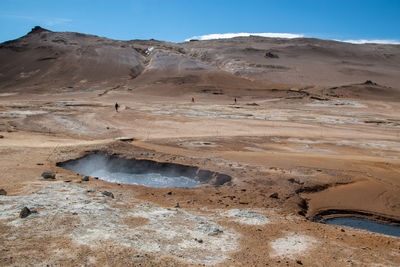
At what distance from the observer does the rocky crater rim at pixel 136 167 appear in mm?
11906

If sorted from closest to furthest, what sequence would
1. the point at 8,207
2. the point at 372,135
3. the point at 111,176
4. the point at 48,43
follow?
the point at 8,207
the point at 111,176
the point at 372,135
the point at 48,43

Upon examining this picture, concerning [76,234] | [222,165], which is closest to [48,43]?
[222,165]

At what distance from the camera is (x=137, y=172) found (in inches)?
511

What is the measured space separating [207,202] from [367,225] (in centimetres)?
416

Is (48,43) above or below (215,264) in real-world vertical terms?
above

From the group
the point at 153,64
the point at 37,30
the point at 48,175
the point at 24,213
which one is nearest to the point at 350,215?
the point at 24,213

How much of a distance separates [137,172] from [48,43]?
224 feet

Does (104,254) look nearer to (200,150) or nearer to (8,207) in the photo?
(8,207)

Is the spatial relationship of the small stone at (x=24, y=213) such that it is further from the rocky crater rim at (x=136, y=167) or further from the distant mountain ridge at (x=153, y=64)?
the distant mountain ridge at (x=153, y=64)

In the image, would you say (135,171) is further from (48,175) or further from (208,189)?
(208,189)

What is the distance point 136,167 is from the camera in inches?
520

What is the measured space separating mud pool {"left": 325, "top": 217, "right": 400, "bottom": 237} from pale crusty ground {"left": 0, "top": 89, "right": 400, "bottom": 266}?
577 millimetres

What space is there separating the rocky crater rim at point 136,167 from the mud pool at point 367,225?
3827 millimetres

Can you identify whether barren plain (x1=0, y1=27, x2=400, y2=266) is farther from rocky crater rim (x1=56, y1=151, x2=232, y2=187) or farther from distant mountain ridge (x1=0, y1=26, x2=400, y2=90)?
distant mountain ridge (x1=0, y1=26, x2=400, y2=90)
